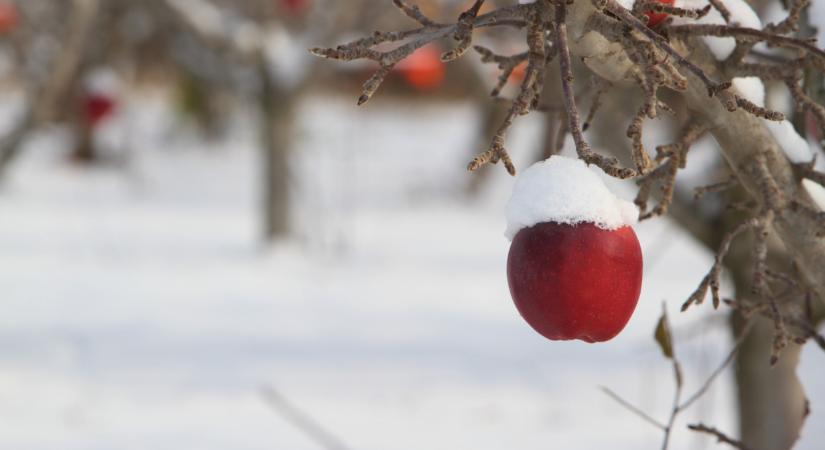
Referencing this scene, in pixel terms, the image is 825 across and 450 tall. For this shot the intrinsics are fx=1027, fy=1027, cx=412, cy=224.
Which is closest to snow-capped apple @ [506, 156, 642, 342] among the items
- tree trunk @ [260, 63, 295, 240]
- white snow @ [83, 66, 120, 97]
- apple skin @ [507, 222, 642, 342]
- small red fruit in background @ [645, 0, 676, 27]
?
apple skin @ [507, 222, 642, 342]

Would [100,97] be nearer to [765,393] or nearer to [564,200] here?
[765,393]

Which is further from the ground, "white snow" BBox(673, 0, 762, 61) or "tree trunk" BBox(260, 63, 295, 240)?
"white snow" BBox(673, 0, 762, 61)

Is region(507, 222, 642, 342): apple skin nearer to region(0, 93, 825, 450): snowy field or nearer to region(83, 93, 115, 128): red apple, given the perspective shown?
region(0, 93, 825, 450): snowy field

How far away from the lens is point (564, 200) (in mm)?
919

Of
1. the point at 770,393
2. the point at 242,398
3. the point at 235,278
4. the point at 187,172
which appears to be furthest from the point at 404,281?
the point at 187,172

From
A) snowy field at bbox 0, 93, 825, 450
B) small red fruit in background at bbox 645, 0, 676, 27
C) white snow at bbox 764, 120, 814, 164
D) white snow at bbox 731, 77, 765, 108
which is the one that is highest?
small red fruit in background at bbox 645, 0, 676, 27

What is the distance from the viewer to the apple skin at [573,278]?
90 cm

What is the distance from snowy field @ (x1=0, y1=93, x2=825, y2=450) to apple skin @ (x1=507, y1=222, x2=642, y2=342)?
0.27m

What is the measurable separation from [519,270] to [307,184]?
826cm

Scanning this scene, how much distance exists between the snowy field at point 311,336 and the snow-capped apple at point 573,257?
0.25 meters

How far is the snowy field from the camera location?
305cm

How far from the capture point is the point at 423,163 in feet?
36.9

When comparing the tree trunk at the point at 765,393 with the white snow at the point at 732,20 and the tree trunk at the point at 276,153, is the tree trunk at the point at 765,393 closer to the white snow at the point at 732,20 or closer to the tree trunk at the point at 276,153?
the white snow at the point at 732,20

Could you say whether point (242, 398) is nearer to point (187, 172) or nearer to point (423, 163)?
point (187, 172)
